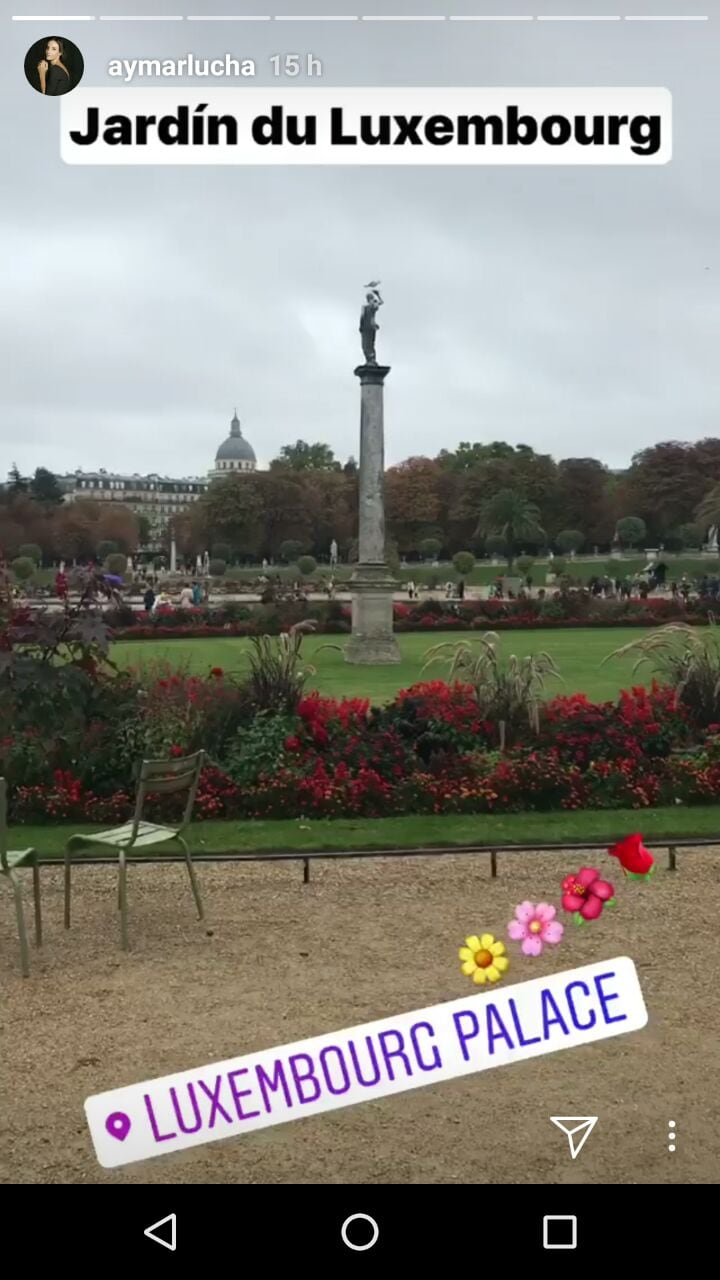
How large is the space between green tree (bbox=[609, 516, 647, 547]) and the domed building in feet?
80.3

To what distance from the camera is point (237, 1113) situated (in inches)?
99.8

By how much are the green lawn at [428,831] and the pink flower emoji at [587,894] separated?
3.78 m

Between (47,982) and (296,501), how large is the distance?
6416 centimetres

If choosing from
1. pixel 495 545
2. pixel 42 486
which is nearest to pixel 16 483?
pixel 42 486

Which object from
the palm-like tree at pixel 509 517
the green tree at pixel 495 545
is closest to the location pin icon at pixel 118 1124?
the palm-like tree at pixel 509 517

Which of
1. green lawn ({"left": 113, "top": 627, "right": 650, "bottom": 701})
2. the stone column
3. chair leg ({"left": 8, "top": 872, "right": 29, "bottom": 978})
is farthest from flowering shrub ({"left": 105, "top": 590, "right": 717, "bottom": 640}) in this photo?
chair leg ({"left": 8, "top": 872, "right": 29, "bottom": 978})

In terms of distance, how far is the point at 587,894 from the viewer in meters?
3.56

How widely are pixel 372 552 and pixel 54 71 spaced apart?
666 inches

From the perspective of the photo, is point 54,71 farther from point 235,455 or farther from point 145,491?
point 145,491

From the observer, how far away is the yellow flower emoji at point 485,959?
2.97 metres

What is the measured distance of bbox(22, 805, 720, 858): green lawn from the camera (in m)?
→ 7.57

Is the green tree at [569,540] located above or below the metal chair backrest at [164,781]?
above

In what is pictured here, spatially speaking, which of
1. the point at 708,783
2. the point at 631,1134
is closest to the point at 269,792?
the point at 708,783

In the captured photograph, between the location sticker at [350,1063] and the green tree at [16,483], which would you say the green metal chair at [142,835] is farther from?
the green tree at [16,483]
